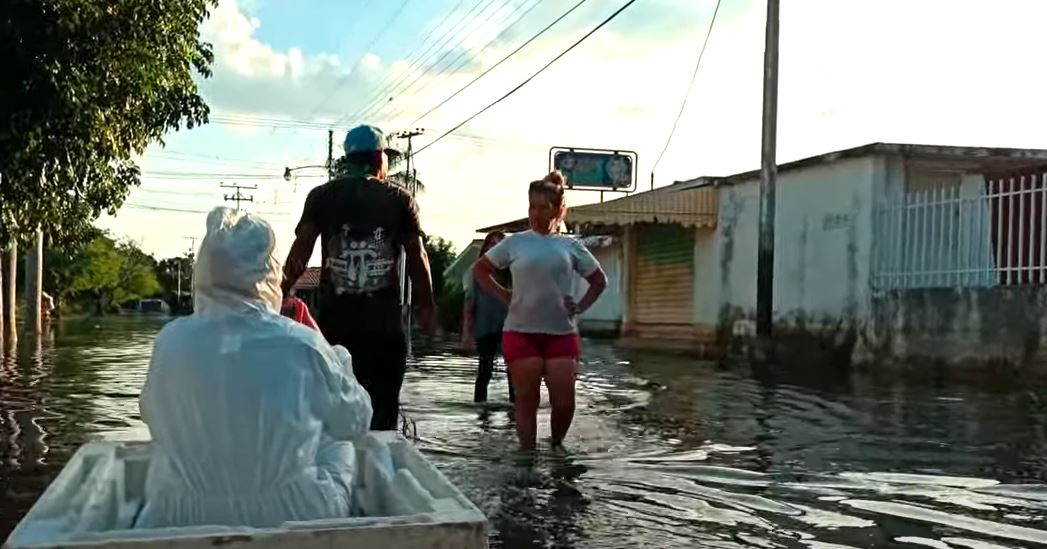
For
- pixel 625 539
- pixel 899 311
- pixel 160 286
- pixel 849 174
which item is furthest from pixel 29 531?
pixel 160 286

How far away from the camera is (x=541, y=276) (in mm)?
6277

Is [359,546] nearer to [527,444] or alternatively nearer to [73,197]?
[527,444]

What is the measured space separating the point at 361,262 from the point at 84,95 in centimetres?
479

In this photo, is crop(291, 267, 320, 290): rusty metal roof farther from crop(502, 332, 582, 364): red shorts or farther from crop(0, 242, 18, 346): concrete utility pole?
crop(0, 242, 18, 346): concrete utility pole

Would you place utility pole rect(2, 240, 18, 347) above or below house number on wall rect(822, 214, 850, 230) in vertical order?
below

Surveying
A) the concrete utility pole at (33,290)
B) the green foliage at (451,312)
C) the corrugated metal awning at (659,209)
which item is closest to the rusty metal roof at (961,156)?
the corrugated metal awning at (659,209)

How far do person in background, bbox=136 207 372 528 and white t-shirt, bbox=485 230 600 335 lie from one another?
11.7 feet

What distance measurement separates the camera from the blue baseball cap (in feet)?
17.2

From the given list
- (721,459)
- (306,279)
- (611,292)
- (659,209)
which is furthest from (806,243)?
(721,459)

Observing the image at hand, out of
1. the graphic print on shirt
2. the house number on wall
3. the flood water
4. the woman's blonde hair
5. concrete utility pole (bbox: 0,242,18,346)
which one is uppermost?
the house number on wall

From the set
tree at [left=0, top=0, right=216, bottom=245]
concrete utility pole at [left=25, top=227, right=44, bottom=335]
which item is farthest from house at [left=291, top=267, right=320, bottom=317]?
concrete utility pole at [left=25, top=227, right=44, bottom=335]

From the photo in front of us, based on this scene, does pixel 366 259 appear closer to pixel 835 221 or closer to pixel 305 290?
pixel 835 221

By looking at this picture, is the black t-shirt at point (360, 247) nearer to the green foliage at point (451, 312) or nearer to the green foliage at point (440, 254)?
the green foliage at point (451, 312)

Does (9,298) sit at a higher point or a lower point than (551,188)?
lower
